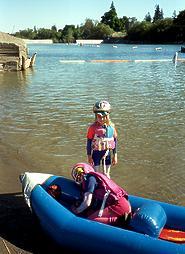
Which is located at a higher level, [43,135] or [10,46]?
[10,46]

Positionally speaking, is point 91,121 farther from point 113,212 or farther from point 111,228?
point 111,228

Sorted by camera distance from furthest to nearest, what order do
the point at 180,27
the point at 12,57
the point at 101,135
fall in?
the point at 180,27, the point at 12,57, the point at 101,135

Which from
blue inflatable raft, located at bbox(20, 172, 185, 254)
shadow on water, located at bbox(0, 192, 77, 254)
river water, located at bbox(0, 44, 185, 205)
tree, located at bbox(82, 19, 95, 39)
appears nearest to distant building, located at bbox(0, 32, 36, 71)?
river water, located at bbox(0, 44, 185, 205)

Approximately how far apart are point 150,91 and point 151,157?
992cm

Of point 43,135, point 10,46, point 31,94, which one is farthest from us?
point 10,46

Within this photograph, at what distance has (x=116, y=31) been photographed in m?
173

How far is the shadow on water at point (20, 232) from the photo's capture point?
15.8 ft

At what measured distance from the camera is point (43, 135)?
10.1 metres

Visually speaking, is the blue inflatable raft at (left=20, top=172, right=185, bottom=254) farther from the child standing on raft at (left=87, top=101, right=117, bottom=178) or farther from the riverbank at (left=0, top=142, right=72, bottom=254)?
the child standing on raft at (left=87, top=101, right=117, bottom=178)

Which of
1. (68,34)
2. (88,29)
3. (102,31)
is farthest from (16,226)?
(88,29)

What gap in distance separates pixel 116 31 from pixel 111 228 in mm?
174657

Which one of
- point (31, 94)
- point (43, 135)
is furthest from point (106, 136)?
point (31, 94)

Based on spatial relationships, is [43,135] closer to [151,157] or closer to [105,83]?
[151,157]

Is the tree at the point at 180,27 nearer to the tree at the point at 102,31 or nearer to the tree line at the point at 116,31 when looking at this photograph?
the tree line at the point at 116,31
